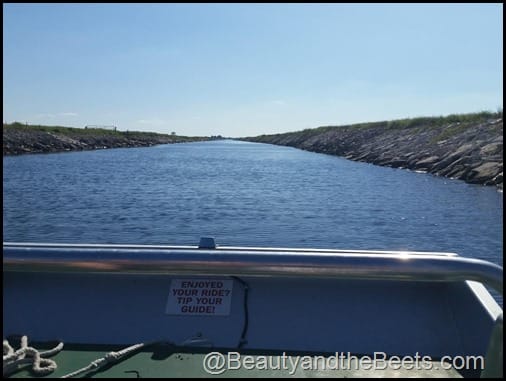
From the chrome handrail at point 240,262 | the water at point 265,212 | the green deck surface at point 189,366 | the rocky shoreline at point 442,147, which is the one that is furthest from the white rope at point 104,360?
the rocky shoreline at point 442,147

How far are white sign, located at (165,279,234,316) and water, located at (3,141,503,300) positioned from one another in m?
7.65

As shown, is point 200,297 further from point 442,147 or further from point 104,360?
point 442,147

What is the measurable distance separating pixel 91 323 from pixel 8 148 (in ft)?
143

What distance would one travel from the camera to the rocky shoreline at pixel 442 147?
2048 centimetres

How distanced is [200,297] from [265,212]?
38.6ft

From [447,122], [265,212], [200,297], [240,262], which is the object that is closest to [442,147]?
[447,122]

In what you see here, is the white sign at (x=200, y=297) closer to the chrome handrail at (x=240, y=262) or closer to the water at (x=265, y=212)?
the chrome handrail at (x=240, y=262)

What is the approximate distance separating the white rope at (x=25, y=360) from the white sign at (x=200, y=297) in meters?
0.67

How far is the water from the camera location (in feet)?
36.8

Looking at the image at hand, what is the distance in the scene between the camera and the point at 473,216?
44.5 ft

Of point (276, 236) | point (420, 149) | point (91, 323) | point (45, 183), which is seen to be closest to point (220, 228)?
point (276, 236)

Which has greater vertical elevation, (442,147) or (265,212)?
(442,147)

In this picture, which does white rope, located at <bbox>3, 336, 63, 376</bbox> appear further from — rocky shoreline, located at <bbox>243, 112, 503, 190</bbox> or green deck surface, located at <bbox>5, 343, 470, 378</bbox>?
rocky shoreline, located at <bbox>243, 112, 503, 190</bbox>

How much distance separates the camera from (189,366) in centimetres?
241
